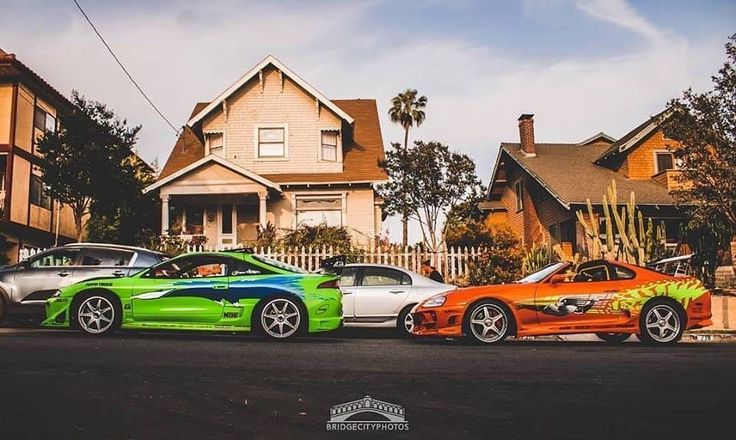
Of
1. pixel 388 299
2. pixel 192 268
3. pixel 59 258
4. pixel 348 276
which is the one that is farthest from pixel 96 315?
pixel 388 299

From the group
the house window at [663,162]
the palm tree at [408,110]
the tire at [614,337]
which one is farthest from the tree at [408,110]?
the tire at [614,337]

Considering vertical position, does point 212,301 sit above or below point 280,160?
below

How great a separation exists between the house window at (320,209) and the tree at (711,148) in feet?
39.6

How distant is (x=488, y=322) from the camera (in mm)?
10617

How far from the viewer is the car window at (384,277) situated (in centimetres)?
1276

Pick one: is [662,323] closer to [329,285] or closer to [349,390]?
[329,285]

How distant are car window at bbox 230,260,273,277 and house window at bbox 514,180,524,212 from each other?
2465 centimetres

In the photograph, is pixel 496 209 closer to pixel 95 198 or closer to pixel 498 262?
pixel 498 262

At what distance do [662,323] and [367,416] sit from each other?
7013 millimetres

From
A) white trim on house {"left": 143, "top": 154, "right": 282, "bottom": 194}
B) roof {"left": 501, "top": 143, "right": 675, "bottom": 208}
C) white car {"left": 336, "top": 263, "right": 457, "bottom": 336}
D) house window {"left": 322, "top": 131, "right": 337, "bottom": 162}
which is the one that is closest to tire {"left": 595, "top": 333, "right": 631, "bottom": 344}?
white car {"left": 336, "top": 263, "right": 457, "bottom": 336}

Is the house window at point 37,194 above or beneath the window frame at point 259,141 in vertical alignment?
beneath

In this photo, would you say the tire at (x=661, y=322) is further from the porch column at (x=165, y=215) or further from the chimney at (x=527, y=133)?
the chimney at (x=527, y=133)

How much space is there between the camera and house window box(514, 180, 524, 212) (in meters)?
34.0

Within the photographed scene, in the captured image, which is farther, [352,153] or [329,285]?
[352,153]
